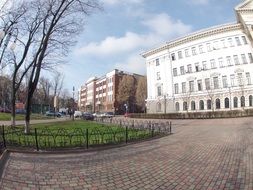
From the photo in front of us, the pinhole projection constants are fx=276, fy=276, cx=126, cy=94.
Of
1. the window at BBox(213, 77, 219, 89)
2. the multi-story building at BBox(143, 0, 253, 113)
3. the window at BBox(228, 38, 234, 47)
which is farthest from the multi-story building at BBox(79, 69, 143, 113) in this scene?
the window at BBox(228, 38, 234, 47)

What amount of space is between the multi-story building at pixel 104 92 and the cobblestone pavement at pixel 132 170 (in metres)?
76.6

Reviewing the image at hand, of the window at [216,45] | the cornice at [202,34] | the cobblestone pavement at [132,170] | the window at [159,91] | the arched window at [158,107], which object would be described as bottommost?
the cobblestone pavement at [132,170]

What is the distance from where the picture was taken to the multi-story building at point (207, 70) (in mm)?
55125

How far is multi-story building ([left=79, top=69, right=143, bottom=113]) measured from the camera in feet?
297

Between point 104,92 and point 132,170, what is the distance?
93.9m

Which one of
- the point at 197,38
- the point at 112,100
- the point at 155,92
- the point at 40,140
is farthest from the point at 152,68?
the point at 40,140

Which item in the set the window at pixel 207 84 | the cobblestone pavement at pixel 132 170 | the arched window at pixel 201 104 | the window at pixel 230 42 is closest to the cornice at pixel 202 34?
the window at pixel 230 42

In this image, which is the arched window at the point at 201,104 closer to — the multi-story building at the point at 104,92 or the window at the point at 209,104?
the window at the point at 209,104

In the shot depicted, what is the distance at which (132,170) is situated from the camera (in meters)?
8.03

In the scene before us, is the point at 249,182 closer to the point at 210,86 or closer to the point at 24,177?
the point at 24,177

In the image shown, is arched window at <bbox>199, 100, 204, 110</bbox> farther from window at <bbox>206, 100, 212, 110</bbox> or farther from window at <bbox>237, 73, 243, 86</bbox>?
window at <bbox>237, 73, 243, 86</bbox>

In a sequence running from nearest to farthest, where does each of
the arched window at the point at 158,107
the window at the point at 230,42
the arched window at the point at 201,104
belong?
the window at the point at 230,42 < the arched window at the point at 201,104 < the arched window at the point at 158,107

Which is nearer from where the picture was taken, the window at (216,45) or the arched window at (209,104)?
the arched window at (209,104)

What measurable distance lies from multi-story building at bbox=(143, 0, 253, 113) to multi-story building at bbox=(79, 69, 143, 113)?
2128cm
